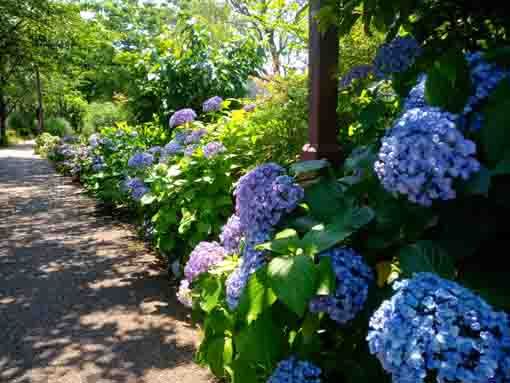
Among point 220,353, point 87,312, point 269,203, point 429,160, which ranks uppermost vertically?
point 429,160

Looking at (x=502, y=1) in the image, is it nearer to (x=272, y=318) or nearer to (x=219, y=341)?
(x=272, y=318)

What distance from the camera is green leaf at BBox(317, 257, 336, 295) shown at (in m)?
1.22

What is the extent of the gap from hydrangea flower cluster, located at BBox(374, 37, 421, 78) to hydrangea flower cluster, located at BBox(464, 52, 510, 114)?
0.50m

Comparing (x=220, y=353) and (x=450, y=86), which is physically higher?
(x=450, y=86)

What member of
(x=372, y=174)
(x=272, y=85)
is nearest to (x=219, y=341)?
(x=372, y=174)

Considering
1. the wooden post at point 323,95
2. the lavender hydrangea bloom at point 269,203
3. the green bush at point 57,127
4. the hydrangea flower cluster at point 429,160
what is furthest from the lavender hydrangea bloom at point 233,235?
the green bush at point 57,127

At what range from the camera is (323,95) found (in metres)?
2.52

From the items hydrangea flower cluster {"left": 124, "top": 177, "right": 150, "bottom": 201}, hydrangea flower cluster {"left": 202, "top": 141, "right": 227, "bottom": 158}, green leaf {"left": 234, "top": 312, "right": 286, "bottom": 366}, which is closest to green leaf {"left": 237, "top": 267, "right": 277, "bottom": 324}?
green leaf {"left": 234, "top": 312, "right": 286, "bottom": 366}

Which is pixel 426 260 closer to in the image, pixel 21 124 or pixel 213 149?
pixel 213 149

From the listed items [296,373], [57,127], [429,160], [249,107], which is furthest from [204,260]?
[57,127]

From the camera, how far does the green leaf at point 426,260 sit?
1.12 meters

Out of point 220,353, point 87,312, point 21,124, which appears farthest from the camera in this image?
point 21,124

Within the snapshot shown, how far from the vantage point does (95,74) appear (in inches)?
827

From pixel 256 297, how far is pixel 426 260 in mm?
554
